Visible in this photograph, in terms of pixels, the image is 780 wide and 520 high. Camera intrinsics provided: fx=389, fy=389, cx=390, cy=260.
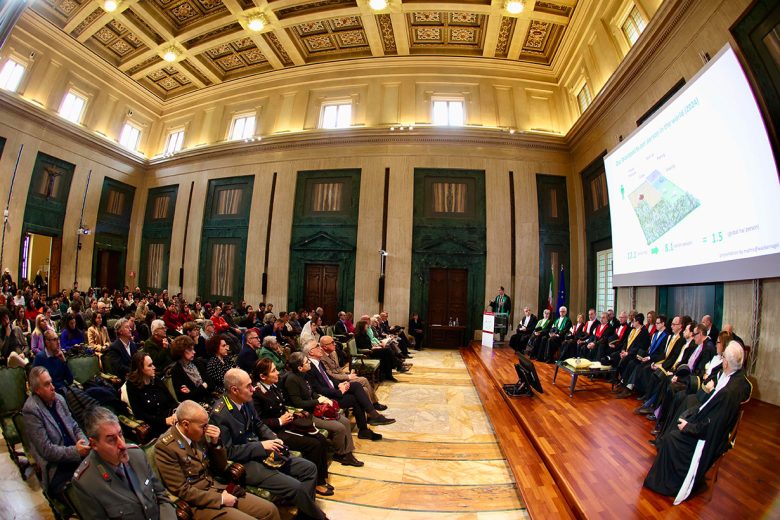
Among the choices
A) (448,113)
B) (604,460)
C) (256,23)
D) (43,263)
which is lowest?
(604,460)

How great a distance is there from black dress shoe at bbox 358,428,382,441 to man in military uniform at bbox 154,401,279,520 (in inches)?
87.9

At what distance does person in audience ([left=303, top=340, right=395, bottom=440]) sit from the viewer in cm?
470

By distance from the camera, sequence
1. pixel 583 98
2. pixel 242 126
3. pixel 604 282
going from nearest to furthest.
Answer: pixel 604 282
pixel 583 98
pixel 242 126

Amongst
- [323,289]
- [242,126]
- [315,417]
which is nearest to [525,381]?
[315,417]

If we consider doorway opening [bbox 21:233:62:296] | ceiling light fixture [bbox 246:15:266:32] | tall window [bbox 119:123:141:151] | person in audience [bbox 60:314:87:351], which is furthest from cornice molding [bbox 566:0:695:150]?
doorway opening [bbox 21:233:62:296]

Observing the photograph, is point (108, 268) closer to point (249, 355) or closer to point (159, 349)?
point (159, 349)

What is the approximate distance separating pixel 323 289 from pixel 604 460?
34.4ft

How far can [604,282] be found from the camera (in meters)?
11.1

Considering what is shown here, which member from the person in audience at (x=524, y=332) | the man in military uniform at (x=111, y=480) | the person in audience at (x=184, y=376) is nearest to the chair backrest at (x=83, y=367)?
the person in audience at (x=184, y=376)

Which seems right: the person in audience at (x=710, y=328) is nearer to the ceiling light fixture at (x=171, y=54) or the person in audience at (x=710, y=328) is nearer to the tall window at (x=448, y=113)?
the tall window at (x=448, y=113)

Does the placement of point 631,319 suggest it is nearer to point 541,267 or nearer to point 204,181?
point 541,267

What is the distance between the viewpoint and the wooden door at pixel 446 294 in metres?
12.7

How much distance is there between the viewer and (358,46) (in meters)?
13.3

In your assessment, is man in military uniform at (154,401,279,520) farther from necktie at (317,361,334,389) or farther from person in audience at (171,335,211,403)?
necktie at (317,361,334,389)
